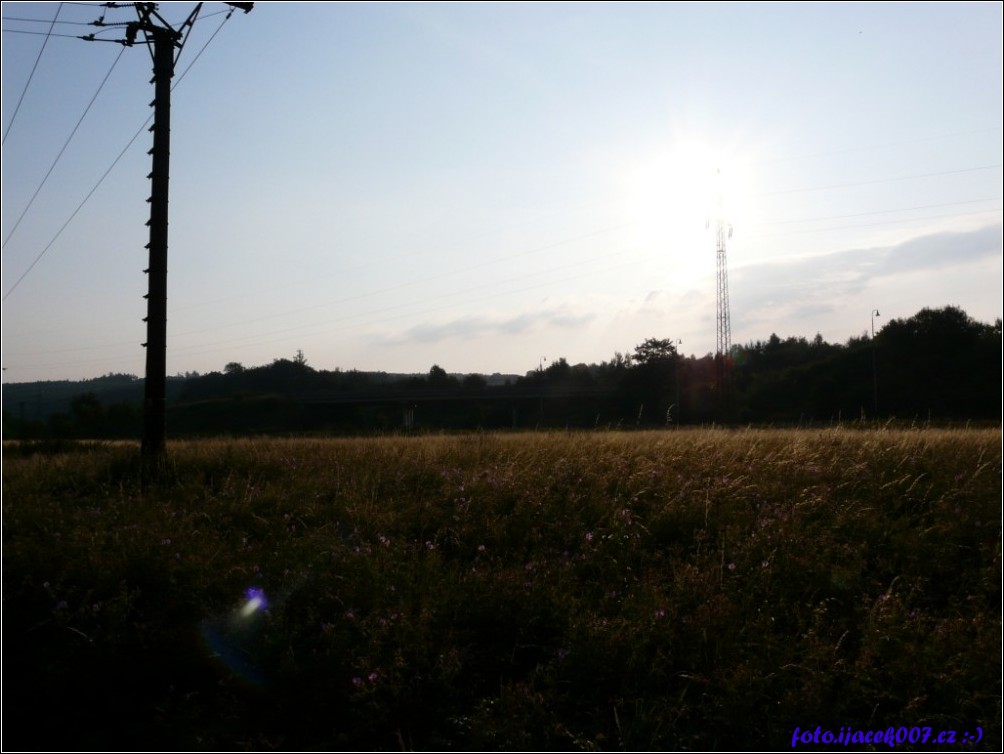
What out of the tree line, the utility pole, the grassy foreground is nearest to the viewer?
the grassy foreground

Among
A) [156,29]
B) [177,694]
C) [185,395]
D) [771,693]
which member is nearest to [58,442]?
[185,395]

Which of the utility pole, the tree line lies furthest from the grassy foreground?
the tree line

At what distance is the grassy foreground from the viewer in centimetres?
546

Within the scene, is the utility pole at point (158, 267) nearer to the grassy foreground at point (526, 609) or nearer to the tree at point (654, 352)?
the grassy foreground at point (526, 609)

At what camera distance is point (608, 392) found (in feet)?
195

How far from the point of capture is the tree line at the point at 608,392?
43.9 meters

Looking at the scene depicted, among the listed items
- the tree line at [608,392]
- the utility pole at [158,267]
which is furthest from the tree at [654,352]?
the utility pole at [158,267]

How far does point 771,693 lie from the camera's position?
5.56 meters

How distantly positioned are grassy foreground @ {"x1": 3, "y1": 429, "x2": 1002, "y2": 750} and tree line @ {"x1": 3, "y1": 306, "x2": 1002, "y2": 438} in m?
28.4

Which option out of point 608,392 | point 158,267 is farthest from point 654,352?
point 158,267

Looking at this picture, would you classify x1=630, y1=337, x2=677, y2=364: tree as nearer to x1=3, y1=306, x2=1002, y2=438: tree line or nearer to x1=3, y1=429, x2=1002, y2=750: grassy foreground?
x1=3, y1=306, x2=1002, y2=438: tree line

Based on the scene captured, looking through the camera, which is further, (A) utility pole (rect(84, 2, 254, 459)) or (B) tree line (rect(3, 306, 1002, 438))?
(B) tree line (rect(3, 306, 1002, 438))

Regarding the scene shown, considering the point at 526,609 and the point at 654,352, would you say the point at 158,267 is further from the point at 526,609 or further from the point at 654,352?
the point at 654,352

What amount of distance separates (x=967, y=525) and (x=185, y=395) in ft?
203
